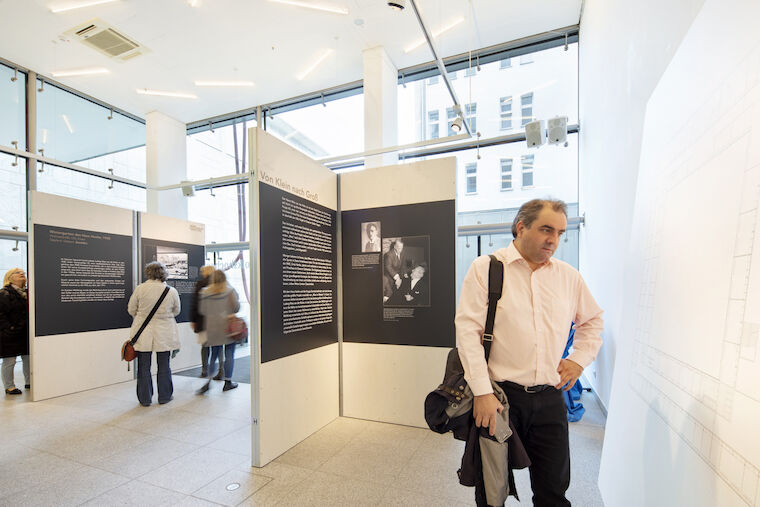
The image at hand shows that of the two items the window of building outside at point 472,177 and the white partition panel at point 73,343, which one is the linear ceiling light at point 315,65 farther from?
the white partition panel at point 73,343

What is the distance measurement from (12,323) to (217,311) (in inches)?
103

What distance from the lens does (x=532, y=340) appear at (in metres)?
1.52

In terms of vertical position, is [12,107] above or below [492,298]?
above

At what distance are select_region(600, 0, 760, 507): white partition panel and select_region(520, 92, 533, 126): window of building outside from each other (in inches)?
158

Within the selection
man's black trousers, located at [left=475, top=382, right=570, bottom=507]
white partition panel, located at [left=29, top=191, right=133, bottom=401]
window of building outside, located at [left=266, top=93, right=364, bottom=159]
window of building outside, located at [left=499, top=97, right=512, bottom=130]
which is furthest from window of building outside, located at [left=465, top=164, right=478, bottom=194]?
white partition panel, located at [left=29, top=191, right=133, bottom=401]

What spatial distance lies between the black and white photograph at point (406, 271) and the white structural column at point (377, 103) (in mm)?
2418

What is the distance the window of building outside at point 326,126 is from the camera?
667cm

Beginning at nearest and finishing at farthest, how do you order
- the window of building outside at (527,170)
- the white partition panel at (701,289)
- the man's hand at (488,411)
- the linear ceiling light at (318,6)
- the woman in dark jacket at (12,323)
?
1. the white partition panel at (701,289)
2. the man's hand at (488,411)
3. the woman in dark jacket at (12,323)
4. the linear ceiling light at (318,6)
5. the window of building outside at (527,170)

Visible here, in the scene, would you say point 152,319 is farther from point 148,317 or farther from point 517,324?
point 517,324

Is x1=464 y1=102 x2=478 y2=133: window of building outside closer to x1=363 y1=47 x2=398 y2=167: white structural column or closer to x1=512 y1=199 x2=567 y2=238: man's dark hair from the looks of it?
x1=363 y1=47 x2=398 y2=167: white structural column

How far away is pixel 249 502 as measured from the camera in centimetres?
227

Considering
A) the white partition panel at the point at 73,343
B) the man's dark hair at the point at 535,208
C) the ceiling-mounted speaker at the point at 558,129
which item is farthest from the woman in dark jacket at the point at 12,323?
the ceiling-mounted speaker at the point at 558,129

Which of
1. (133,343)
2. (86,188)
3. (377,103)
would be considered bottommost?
(133,343)

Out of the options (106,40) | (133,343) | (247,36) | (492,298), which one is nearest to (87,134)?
(106,40)
